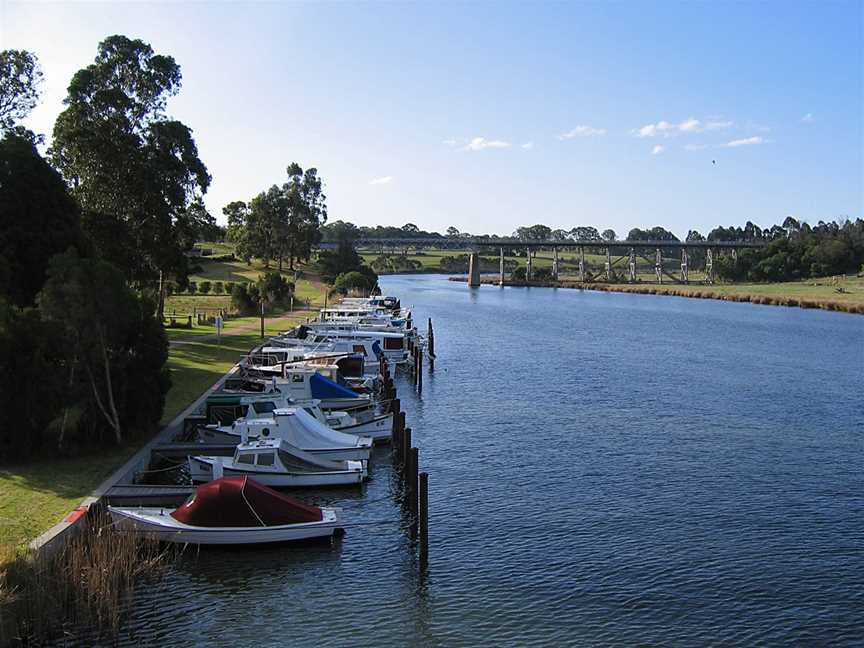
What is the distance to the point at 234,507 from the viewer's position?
79.8ft

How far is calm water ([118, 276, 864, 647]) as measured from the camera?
2083cm

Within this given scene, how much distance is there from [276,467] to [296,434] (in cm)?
229

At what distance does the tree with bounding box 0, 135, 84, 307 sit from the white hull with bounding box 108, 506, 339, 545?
16681 mm

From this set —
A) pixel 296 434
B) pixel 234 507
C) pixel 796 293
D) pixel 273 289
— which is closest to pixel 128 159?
pixel 296 434

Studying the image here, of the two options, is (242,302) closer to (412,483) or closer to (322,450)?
(322,450)

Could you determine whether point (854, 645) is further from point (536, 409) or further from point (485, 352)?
point (485, 352)

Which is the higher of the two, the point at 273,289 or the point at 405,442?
the point at 273,289

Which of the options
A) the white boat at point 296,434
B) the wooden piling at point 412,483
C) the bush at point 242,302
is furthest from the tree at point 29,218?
the bush at point 242,302

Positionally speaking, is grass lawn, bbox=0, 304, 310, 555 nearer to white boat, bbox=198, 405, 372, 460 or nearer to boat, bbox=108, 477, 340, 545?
boat, bbox=108, 477, 340, 545

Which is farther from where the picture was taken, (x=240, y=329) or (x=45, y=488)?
(x=240, y=329)

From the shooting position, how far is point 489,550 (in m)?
25.5

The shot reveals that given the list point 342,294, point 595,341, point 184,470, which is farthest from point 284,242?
point 184,470

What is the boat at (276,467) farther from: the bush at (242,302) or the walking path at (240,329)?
the bush at (242,302)

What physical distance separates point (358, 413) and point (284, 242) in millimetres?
106944
